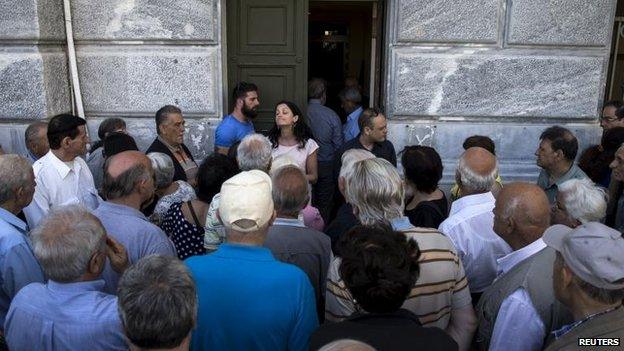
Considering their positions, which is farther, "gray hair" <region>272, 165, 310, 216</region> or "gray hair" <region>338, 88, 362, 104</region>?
"gray hair" <region>338, 88, 362, 104</region>

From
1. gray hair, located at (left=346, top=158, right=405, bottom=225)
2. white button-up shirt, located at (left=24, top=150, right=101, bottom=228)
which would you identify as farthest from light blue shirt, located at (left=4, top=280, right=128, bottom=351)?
white button-up shirt, located at (left=24, top=150, right=101, bottom=228)

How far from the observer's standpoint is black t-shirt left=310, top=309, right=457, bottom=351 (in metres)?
1.66

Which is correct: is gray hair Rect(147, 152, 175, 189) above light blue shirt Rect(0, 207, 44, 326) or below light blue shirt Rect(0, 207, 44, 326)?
above

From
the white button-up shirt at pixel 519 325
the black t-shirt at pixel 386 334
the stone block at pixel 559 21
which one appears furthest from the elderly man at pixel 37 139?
the stone block at pixel 559 21

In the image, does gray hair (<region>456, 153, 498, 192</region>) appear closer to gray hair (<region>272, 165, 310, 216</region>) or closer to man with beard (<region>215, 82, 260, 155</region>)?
gray hair (<region>272, 165, 310, 216</region>)

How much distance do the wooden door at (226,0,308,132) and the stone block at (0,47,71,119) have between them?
172 centimetres

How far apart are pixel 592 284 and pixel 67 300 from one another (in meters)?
1.73

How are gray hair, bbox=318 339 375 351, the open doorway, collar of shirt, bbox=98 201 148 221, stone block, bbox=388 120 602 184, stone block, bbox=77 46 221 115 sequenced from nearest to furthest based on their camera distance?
gray hair, bbox=318 339 375 351 → collar of shirt, bbox=98 201 148 221 → stone block, bbox=77 46 221 115 → stone block, bbox=388 120 602 184 → the open doorway

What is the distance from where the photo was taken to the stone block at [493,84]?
5.49 meters

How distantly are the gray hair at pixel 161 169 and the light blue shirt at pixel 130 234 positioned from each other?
33.5 inches

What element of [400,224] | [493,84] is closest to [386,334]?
[400,224]

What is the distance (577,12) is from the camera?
213 inches

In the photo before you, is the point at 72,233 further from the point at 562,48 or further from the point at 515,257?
the point at 562,48

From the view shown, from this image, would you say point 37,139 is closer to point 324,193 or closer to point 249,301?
point 324,193
